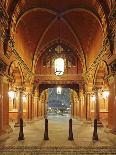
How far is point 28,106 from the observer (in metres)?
26.1

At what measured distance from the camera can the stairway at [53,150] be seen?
31.7ft

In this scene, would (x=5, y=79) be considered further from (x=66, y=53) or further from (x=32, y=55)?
(x=66, y=53)

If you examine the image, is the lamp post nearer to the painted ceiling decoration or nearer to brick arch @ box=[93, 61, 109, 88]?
the painted ceiling decoration

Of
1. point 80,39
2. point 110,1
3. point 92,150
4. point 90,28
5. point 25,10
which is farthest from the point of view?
point 80,39

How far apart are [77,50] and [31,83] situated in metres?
4.95

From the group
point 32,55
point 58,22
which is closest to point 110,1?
point 58,22

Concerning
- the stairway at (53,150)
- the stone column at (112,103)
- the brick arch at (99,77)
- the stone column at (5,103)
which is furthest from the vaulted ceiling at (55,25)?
the stairway at (53,150)

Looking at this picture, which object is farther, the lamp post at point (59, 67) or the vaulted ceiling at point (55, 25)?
the vaulted ceiling at point (55, 25)

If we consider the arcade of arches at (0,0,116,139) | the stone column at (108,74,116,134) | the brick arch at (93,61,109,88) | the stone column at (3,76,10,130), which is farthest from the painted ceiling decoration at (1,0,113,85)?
the stone column at (108,74,116,134)

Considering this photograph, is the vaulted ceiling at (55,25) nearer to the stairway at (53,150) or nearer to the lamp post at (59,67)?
the lamp post at (59,67)

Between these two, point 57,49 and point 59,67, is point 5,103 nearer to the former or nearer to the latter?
point 59,67

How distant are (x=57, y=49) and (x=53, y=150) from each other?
1292cm

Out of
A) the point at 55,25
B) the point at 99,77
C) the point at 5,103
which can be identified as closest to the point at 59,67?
the point at 5,103

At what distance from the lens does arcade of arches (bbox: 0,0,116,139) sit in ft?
49.6
